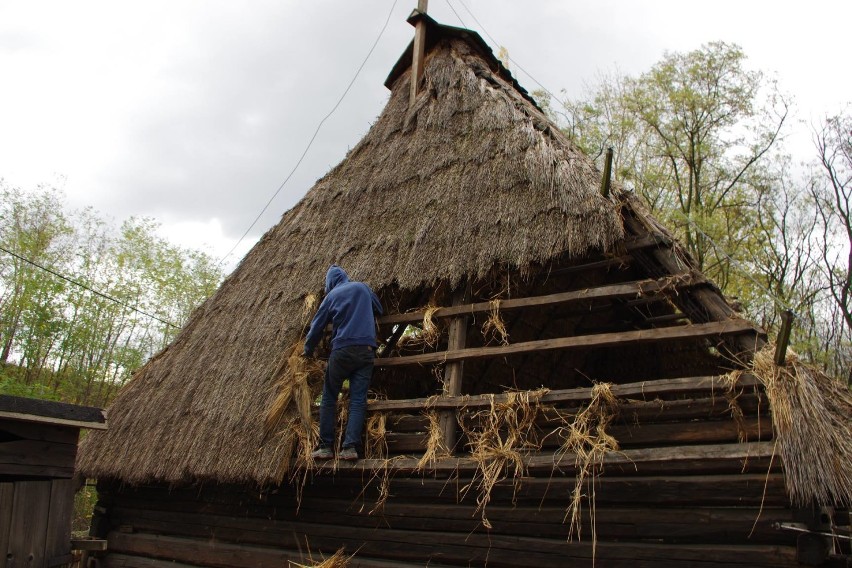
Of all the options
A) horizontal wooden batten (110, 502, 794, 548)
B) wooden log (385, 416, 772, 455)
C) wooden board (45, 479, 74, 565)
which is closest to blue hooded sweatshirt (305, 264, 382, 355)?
horizontal wooden batten (110, 502, 794, 548)

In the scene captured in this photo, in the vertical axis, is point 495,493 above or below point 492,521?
above

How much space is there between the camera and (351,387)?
19.8 feet

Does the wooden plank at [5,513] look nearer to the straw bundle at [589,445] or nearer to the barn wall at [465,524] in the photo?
the barn wall at [465,524]

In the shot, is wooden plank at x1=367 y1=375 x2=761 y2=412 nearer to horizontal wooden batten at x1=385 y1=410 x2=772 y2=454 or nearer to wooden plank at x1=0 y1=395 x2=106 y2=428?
horizontal wooden batten at x1=385 y1=410 x2=772 y2=454

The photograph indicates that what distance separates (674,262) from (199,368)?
528 centimetres

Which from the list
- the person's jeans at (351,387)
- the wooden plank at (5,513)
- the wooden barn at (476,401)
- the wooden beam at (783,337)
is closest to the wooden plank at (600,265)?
the wooden barn at (476,401)

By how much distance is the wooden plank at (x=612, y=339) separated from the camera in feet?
15.6

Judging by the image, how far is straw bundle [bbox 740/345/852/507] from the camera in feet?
13.2

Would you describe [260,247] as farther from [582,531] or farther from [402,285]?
[582,531]

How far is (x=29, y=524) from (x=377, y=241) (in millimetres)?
3984

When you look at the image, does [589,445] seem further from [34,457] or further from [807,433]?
[34,457]

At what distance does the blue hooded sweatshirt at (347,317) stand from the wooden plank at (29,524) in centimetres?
245

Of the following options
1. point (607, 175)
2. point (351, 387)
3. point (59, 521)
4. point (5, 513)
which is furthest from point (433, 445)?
point (5, 513)

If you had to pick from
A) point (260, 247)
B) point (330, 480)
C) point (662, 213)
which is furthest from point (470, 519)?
point (662, 213)
